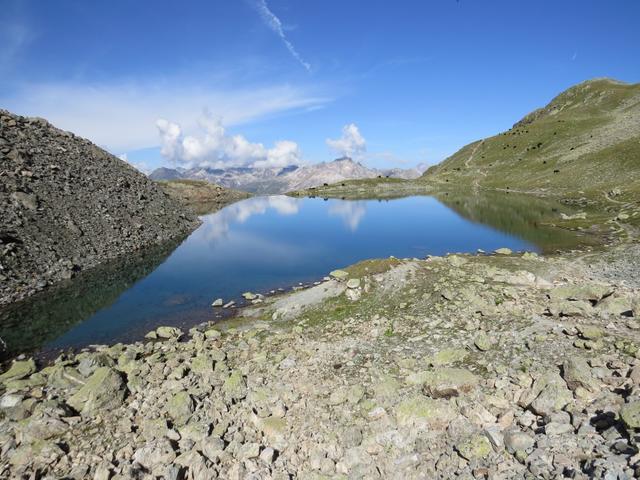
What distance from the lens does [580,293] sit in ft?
92.1

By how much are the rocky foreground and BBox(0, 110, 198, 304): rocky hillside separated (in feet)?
84.7

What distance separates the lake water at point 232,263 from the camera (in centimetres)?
4025

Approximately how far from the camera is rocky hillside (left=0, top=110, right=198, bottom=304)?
170 ft

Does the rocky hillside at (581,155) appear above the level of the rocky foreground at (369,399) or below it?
above

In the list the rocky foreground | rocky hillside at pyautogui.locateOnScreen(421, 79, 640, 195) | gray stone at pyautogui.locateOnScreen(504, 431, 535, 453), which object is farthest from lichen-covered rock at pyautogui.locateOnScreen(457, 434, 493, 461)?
rocky hillside at pyautogui.locateOnScreen(421, 79, 640, 195)

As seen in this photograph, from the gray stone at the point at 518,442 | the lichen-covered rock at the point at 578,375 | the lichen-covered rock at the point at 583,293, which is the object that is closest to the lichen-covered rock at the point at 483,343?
the lichen-covered rock at the point at 578,375

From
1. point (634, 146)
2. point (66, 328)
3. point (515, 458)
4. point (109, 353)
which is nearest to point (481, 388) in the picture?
point (515, 458)

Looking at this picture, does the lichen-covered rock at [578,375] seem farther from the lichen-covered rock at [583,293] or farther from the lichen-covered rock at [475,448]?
the lichen-covered rock at [583,293]

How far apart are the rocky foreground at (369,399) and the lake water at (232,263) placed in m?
8.56

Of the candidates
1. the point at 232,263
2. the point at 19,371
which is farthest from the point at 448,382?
the point at 232,263

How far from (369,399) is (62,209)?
65733 millimetres

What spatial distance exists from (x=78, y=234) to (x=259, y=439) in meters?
58.8

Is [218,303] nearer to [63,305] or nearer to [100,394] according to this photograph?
[63,305]

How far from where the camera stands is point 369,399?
19688 millimetres
